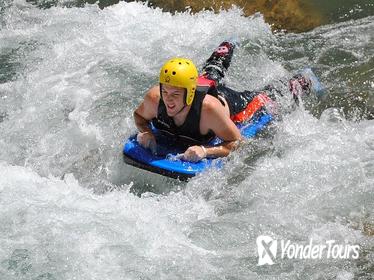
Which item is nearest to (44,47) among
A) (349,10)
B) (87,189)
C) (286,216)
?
(87,189)

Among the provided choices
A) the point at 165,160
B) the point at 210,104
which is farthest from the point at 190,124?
the point at 165,160

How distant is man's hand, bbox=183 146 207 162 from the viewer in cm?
595

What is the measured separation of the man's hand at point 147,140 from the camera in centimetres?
620

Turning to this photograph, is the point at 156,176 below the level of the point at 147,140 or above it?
below

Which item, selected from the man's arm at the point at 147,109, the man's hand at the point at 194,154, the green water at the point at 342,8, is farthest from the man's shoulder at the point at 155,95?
the green water at the point at 342,8

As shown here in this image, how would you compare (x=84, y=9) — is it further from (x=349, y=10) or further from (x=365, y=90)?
(x=365, y=90)

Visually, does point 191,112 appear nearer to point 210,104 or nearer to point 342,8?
point 210,104

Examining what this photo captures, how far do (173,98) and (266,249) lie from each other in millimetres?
1646

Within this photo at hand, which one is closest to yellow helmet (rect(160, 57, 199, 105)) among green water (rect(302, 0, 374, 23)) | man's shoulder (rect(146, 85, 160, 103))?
man's shoulder (rect(146, 85, 160, 103))

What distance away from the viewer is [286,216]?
570 cm

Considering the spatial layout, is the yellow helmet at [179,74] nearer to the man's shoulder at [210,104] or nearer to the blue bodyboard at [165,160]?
the man's shoulder at [210,104]

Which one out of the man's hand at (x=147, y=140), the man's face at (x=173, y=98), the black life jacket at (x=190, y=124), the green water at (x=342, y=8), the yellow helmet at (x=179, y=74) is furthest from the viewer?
the green water at (x=342, y=8)
